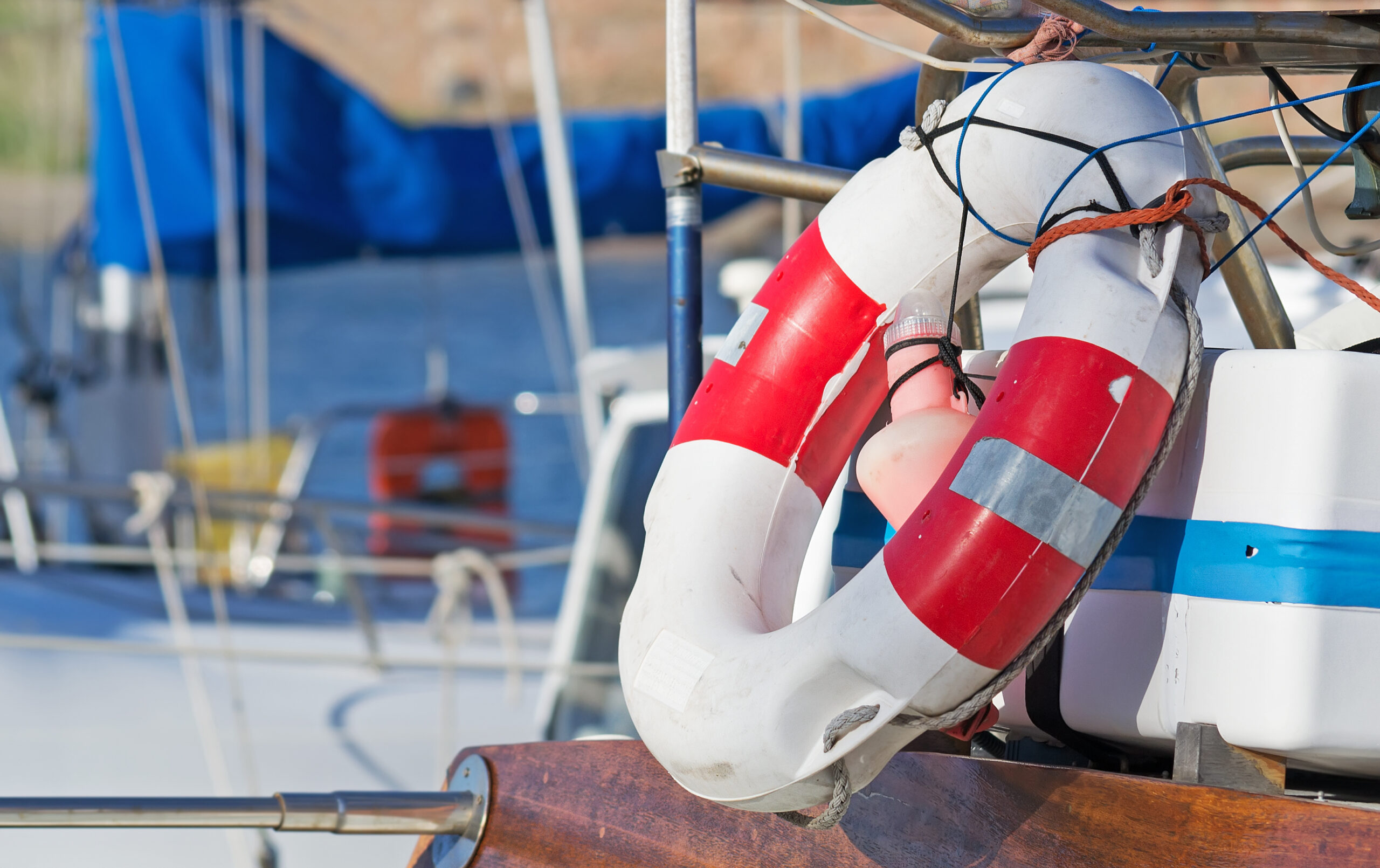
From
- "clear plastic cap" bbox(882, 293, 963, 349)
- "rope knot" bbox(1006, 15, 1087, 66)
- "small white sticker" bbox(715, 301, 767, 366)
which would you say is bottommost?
"clear plastic cap" bbox(882, 293, 963, 349)

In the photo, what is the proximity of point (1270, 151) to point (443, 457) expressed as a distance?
6528 mm

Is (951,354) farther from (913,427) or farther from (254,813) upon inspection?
(254,813)

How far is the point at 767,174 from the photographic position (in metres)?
1.52

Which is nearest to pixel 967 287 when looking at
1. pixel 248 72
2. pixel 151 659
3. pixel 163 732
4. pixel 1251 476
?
pixel 1251 476

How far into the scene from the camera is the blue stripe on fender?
3.37ft

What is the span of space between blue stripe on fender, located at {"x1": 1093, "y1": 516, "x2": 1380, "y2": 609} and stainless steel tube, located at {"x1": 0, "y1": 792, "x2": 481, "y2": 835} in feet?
2.37

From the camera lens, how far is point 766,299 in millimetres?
1300

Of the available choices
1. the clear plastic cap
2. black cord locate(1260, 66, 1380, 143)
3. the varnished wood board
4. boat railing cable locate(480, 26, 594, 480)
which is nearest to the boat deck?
boat railing cable locate(480, 26, 594, 480)

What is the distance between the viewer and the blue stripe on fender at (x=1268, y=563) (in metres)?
1.03

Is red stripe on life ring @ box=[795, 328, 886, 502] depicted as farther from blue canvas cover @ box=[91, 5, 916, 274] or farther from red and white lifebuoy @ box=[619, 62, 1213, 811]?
blue canvas cover @ box=[91, 5, 916, 274]

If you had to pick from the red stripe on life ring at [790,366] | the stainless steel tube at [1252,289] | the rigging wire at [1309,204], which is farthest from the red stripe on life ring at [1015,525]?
the stainless steel tube at [1252,289]

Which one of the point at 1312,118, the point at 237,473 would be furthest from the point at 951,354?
the point at 237,473

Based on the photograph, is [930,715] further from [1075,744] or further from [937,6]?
[937,6]

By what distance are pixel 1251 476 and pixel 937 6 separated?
0.47 meters
